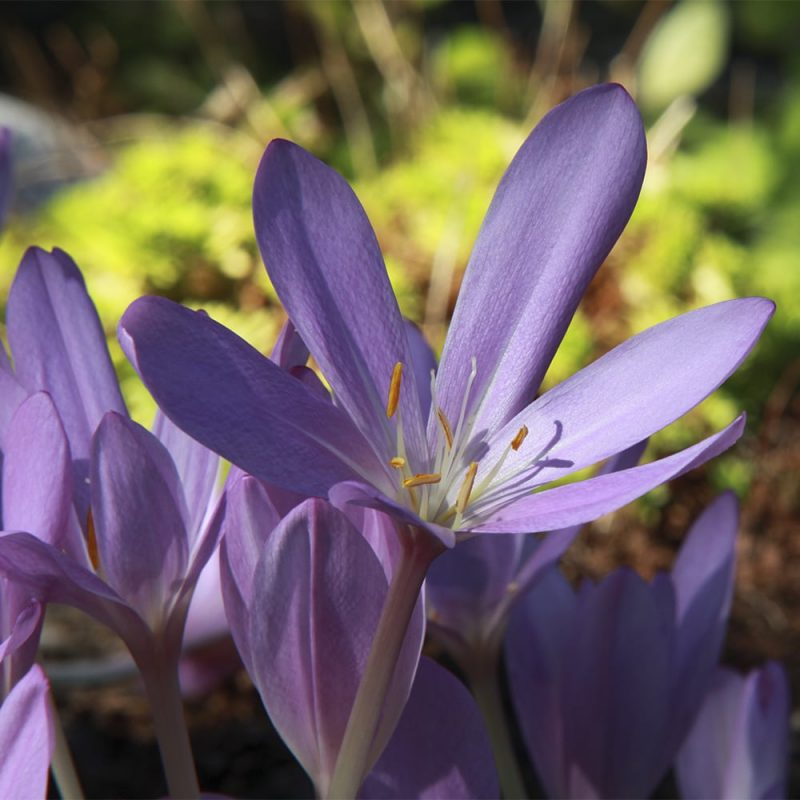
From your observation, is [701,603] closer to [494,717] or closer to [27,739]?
[494,717]

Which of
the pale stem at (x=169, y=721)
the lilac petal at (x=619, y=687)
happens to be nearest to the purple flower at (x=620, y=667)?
the lilac petal at (x=619, y=687)

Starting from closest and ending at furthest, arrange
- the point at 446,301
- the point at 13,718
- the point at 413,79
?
the point at 13,718 → the point at 446,301 → the point at 413,79

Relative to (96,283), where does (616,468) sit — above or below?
below

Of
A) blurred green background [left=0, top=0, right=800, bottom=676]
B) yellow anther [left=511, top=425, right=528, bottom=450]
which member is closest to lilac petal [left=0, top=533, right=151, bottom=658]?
yellow anther [left=511, top=425, right=528, bottom=450]

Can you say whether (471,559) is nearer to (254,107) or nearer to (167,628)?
(167,628)

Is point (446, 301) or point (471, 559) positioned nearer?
point (471, 559)

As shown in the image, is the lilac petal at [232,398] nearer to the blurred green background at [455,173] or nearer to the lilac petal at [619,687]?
the lilac petal at [619,687]

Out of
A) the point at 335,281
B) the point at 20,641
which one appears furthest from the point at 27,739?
the point at 335,281

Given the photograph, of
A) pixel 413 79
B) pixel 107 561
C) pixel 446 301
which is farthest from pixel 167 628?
pixel 413 79

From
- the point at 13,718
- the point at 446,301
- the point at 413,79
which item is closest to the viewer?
the point at 13,718
